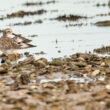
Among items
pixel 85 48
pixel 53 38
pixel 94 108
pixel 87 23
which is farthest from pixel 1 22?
pixel 94 108

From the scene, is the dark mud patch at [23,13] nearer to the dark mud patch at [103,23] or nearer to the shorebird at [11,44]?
the dark mud patch at [103,23]

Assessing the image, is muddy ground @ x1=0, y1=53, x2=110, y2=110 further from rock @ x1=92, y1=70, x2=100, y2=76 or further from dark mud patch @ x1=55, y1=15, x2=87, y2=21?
dark mud patch @ x1=55, y1=15, x2=87, y2=21

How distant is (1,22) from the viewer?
3134cm

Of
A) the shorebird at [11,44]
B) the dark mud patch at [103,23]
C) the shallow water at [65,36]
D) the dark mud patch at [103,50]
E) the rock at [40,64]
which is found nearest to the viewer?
the rock at [40,64]

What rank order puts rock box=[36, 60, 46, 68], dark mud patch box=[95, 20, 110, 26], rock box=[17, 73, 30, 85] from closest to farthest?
rock box=[17, 73, 30, 85], rock box=[36, 60, 46, 68], dark mud patch box=[95, 20, 110, 26]

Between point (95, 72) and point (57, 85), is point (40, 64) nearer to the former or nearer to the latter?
point (95, 72)

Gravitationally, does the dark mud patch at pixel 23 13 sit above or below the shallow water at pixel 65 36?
above

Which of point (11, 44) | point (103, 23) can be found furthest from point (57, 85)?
point (103, 23)

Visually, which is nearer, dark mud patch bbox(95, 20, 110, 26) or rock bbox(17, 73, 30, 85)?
rock bbox(17, 73, 30, 85)

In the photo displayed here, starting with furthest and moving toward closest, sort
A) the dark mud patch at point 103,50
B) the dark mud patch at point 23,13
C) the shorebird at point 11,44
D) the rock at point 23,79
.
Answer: the dark mud patch at point 23,13 → the dark mud patch at point 103,50 → the shorebird at point 11,44 → the rock at point 23,79

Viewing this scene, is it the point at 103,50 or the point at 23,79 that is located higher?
the point at 103,50

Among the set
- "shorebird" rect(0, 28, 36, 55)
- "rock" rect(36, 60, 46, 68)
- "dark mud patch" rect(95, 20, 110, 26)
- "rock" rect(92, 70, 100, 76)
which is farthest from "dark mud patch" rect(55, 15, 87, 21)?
"rock" rect(92, 70, 100, 76)

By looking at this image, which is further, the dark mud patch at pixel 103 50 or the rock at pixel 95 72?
the dark mud patch at pixel 103 50

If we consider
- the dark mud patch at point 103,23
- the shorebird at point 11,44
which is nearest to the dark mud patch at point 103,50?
the shorebird at point 11,44
